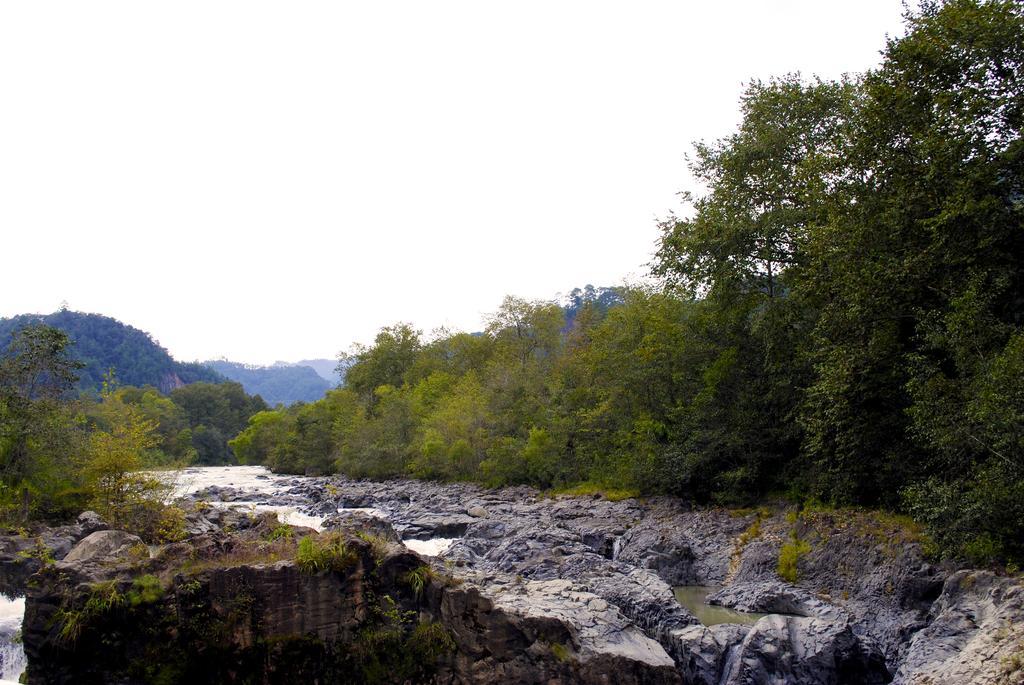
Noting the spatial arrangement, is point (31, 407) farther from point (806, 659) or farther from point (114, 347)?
point (114, 347)

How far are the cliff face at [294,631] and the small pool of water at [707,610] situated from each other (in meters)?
4.75

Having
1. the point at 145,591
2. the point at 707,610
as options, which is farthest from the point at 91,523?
the point at 707,610

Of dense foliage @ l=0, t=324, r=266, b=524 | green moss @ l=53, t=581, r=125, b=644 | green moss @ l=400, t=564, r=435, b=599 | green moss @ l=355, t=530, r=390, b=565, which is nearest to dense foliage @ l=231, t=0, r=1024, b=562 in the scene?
green moss @ l=400, t=564, r=435, b=599

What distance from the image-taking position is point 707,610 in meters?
17.3

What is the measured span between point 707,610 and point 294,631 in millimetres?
10503

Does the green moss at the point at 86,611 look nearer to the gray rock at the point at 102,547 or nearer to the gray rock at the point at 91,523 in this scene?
the gray rock at the point at 102,547

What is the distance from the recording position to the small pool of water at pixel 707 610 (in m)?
16.2

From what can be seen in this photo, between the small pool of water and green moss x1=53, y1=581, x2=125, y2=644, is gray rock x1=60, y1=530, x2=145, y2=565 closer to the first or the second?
green moss x1=53, y1=581, x2=125, y2=644

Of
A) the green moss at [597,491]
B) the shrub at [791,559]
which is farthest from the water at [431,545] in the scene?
the shrub at [791,559]

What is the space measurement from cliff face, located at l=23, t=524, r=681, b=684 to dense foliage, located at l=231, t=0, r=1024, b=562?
8862 millimetres

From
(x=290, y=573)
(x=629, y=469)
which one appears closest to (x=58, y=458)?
(x=290, y=573)

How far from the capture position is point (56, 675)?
1139 cm

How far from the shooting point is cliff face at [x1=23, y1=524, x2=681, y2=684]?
37.3 feet

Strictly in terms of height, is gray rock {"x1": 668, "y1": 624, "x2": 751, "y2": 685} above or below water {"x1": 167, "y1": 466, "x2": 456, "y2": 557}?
above
